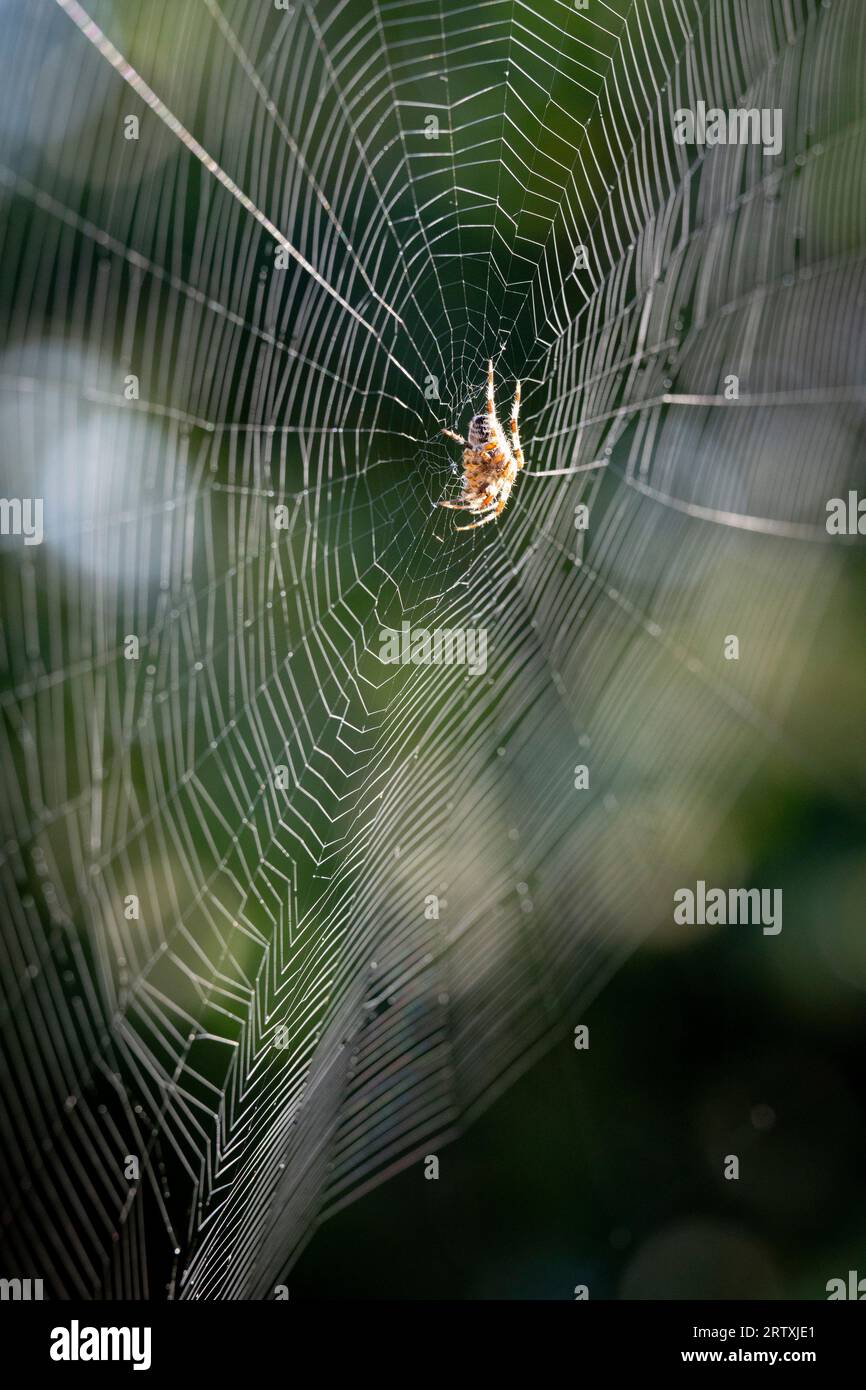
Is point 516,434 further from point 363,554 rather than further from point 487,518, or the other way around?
point 363,554

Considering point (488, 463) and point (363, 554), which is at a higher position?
point (488, 463)

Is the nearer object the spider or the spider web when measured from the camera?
the spider web

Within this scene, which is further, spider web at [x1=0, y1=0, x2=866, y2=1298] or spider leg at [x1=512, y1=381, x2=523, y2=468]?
spider leg at [x1=512, y1=381, x2=523, y2=468]

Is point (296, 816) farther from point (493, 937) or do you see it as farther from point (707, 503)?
point (707, 503)

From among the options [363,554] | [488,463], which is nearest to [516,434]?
[488,463]

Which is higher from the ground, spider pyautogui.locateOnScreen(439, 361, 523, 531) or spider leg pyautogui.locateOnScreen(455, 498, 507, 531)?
spider pyautogui.locateOnScreen(439, 361, 523, 531)

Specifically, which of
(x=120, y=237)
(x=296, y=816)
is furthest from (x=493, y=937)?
(x=120, y=237)
